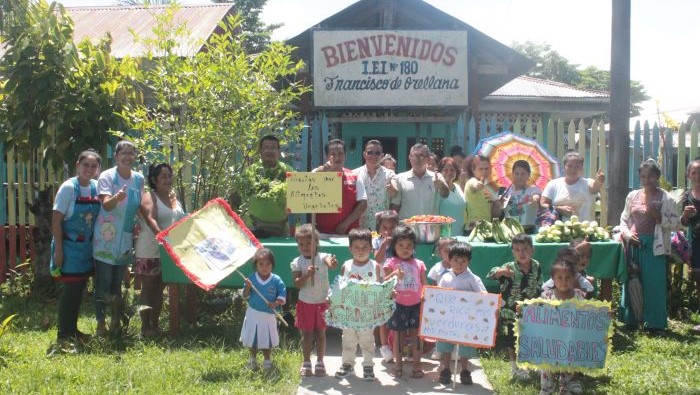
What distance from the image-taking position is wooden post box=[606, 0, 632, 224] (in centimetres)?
816

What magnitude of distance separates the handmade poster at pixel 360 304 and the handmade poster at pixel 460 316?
314 millimetres

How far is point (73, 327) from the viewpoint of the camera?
21.6 ft

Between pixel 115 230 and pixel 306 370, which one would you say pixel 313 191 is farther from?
pixel 115 230

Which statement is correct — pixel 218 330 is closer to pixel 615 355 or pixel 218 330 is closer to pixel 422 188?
pixel 422 188

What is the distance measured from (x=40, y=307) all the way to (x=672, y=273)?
754 centimetres

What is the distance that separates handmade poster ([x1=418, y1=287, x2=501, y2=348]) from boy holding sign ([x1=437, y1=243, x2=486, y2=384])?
0.23 meters

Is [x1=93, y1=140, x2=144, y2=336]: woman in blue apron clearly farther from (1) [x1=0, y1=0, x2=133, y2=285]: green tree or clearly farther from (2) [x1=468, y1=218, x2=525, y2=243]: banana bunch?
(2) [x1=468, y1=218, x2=525, y2=243]: banana bunch

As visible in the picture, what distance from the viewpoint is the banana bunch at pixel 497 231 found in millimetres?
6578

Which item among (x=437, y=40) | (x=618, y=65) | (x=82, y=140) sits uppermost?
(x=437, y=40)

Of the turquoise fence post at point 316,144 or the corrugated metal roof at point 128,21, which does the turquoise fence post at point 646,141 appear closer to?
the turquoise fence post at point 316,144

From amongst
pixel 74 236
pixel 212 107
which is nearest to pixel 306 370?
pixel 74 236

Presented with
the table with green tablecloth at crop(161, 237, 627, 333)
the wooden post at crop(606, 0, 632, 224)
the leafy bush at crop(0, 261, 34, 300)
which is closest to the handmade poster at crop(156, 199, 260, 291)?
the table with green tablecloth at crop(161, 237, 627, 333)

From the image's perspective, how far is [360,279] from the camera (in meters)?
5.60

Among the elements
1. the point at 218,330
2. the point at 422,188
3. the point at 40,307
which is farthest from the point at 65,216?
the point at 422,188
